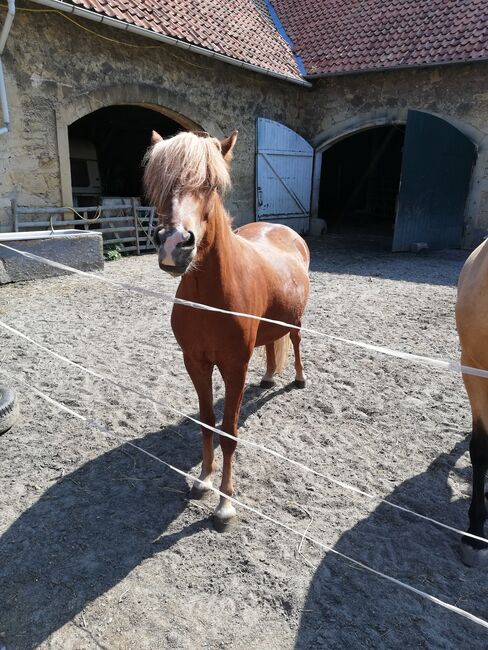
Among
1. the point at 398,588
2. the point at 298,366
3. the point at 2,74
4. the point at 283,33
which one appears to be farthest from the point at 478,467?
the point at 283,33

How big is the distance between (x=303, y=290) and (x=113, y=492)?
1.94 m

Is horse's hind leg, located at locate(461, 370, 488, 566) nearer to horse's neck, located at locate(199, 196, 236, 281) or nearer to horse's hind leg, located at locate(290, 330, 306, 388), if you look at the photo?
horse's neck, located at locate(199, 196, 236, 281)

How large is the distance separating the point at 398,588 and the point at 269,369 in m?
2.13

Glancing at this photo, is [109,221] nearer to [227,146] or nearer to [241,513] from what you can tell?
[227,146]

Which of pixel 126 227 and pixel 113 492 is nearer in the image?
pixel 113 492

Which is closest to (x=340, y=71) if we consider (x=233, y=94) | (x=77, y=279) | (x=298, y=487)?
(x=233, y=94)

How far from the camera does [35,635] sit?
1795mm

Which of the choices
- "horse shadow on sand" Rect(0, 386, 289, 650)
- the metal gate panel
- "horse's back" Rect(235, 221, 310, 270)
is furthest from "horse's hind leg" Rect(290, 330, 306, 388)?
the metal gate panel

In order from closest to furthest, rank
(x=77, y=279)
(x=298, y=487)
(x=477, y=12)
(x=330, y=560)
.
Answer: (x=330, y=560) < (x=298, y=487) < (x=77, y=279) < (x=477, y=12)

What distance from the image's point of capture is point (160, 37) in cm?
844

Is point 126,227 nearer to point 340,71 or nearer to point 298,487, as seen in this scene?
point 340,71

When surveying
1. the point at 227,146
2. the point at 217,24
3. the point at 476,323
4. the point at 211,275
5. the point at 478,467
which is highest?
the point at 217,24

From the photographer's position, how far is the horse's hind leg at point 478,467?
216 centimetres

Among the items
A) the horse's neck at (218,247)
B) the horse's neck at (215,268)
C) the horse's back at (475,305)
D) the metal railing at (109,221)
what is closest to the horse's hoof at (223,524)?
the horse's neck at (215,268)
